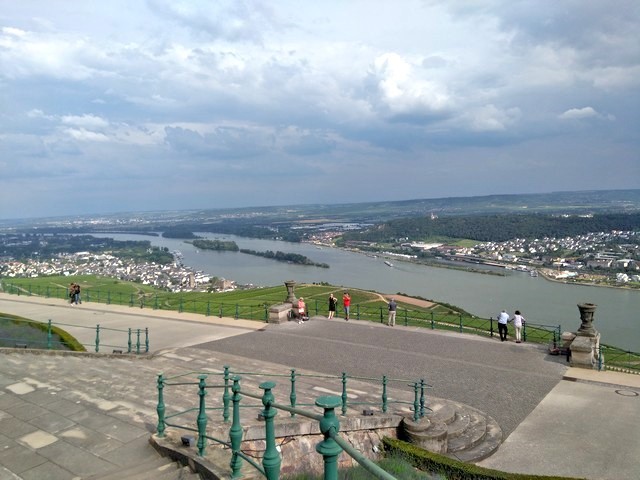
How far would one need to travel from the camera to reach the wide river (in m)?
35.4

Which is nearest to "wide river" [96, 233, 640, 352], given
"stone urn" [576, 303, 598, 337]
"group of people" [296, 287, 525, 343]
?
"group of people" [296, 287, 525, 343]

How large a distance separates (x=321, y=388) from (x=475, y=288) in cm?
4713

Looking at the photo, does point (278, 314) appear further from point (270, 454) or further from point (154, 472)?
point (270, 454)

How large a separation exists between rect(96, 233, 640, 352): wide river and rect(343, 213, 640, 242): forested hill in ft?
136

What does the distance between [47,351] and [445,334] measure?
11.9 meters

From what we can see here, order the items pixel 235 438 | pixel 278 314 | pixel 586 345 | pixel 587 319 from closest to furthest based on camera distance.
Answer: pixel 235 438, pixel 586 345, pixel 587 319, pixel 278 314

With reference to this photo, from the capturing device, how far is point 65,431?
6836 millimetres

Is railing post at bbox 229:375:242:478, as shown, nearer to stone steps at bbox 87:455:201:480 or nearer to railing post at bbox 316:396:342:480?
stone steps at bbox 87:455:201:480

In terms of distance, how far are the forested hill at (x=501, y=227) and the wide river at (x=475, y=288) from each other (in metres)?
41.5

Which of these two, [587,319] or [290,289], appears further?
[290,289]

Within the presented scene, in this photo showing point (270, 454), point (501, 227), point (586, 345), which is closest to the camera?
point (270, 454)

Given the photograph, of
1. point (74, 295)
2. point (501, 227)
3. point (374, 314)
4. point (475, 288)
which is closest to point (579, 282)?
point (475, 288)

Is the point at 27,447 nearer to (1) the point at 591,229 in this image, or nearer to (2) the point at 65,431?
(2) the point at 65,431

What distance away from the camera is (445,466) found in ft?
25.9
